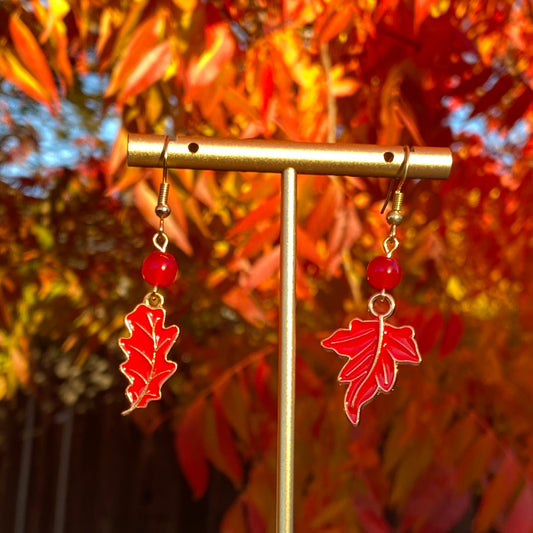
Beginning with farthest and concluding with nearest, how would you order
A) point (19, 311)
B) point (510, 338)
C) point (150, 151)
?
point (510, 338), point (19, 311), point (150, 151)

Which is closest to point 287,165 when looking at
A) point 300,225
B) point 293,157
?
point 293,157

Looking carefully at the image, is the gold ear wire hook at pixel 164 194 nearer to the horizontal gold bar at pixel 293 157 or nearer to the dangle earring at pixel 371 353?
the horizontal gold bar at pixel 293 157

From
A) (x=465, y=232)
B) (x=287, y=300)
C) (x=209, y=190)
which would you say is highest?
(x=465, y=232)

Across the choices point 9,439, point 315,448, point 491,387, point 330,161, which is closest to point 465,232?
point 491,387

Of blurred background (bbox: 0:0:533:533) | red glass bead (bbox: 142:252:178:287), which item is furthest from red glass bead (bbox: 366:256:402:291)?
blurred background (bbox: 0:0:533:533)

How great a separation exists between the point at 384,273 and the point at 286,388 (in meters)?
0.11

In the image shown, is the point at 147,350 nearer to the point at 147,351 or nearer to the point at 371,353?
the point at 147,351

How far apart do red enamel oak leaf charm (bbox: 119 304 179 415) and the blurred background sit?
399 mm

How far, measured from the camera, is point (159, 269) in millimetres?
648

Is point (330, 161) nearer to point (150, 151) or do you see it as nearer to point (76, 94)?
point (150, 151)

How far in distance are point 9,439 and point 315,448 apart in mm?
2159

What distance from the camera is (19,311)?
81.5 inches

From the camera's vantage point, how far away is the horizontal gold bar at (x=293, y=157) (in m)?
0.62

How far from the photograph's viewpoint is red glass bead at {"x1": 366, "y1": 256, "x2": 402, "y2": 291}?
0.65 metres
